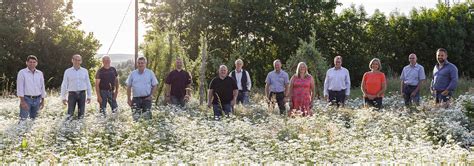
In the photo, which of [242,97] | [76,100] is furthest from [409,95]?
[76,100]

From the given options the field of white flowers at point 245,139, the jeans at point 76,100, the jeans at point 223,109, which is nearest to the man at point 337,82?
the field of white flowers at point 245,139

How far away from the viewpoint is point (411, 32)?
41.6m

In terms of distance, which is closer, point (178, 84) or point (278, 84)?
point (178, 84)

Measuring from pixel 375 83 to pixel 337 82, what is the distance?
896 millimetres

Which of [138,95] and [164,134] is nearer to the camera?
[164,134]

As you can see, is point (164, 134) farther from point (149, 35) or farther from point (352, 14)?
point (352, 14)

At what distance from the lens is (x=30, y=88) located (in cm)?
1234

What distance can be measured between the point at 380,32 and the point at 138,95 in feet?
103

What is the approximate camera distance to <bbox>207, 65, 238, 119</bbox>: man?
12812mm

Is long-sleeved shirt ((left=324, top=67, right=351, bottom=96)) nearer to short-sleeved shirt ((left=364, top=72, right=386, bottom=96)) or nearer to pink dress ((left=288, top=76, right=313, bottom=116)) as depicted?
short-sleeved shirt ((left=364, top=72, right=386, bottom=96))

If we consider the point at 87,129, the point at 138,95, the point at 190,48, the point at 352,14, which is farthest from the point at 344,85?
the point at 352,14

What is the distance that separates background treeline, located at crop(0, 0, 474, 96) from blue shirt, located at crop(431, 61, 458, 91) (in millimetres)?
23179

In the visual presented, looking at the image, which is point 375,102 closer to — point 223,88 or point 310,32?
point 223,88

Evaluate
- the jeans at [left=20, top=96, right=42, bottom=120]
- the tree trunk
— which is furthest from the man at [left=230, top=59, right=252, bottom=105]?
the jeans at [left=20, top=96, right=42, bottom=120]
